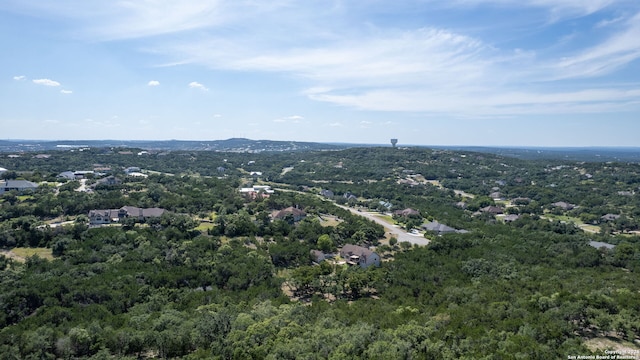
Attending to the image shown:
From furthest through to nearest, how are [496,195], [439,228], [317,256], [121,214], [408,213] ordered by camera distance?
[496,195] → [408,213] → [439,228] → [121,214] → [317,256]

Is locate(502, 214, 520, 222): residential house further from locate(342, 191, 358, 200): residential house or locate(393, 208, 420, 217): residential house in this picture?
locate(342, 191, 358, 200): residential house

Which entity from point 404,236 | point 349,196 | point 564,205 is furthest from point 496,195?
point 404,236

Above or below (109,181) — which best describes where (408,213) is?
below

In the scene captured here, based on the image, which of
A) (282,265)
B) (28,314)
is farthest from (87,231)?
(282,265)

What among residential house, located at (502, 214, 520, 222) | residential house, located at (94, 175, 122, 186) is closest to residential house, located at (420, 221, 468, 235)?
residential house, located at (502, 214, 520, 222)

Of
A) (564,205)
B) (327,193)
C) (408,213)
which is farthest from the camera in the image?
(327,193)

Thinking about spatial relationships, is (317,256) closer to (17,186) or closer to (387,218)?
(387,218)

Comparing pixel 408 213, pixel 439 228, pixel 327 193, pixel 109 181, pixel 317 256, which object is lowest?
pixel 317 256

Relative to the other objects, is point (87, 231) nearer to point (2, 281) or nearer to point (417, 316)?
point (2, 281)
